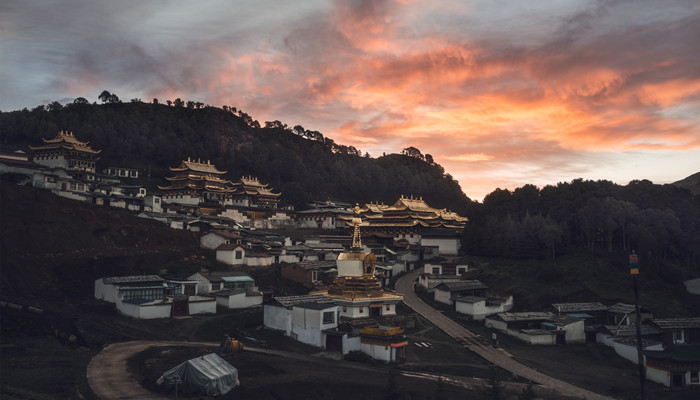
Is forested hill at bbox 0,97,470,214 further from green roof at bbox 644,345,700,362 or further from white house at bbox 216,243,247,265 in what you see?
green roof at bbox 644,345,700,362

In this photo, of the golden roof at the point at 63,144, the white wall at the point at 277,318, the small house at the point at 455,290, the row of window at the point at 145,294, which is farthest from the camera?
the golden roof at the point at 63,144

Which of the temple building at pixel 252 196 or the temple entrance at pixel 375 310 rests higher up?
the temple building at pixel 252 196

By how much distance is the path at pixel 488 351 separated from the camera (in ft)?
108

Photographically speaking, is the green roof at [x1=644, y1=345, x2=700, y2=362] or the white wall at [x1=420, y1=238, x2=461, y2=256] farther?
the white wall at [x1=420, y1=238, x2=461, y2=256]

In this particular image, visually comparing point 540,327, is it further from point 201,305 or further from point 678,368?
point 201,305

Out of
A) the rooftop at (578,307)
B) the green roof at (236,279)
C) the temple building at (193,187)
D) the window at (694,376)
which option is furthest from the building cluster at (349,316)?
the temple building at (193,187)

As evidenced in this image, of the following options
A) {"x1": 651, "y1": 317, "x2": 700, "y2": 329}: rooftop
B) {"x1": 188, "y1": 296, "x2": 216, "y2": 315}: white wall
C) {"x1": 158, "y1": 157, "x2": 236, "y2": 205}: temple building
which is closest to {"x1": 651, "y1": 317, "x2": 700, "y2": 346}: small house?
{"x1": 651, "y1": 317, "x2": 700, "y2": 329}: rooftop

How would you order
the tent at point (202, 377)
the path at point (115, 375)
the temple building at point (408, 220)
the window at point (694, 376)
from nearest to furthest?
the path at point (115, 375) → the tent at point (202, 377) → the window at point (694, 376) → the temple building at point (408, 220)

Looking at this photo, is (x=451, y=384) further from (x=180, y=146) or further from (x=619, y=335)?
(x=180, y=146)

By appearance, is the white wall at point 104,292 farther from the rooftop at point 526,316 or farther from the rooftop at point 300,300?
the rooftop at point 526,316

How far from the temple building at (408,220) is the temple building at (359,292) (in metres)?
46.0

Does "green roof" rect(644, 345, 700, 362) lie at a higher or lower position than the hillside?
lower

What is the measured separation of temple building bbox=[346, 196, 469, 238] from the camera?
9312cm

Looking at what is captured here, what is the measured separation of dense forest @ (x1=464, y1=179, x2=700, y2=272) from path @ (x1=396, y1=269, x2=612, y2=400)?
18.9 meters
